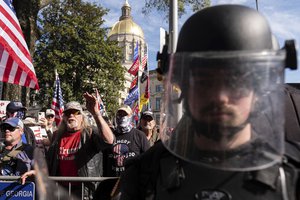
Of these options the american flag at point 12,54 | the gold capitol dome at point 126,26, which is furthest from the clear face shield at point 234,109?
the gold capitol dome at point 126,26

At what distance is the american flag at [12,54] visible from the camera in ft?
17.0

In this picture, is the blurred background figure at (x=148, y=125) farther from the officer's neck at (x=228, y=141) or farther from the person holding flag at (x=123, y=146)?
the officer's neck at (x=228, y=141)

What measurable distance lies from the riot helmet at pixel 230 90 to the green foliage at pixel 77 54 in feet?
83.1

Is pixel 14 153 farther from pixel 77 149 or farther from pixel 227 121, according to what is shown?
pixel 227 121

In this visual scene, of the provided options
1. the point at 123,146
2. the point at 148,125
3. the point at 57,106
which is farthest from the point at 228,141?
the point at 57,106

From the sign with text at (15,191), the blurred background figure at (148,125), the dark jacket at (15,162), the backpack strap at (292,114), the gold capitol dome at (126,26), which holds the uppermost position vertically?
the gold capitol dome at (126,26)

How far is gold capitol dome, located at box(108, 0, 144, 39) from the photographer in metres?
95.2

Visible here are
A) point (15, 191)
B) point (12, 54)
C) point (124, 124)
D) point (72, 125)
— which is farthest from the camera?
point (12, 54)

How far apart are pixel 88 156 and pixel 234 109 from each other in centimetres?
319

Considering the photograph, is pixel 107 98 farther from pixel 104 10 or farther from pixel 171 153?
pixel 171 153

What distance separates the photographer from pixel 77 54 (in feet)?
91.6

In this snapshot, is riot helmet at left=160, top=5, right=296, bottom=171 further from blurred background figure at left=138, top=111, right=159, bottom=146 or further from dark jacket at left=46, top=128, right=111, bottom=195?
blurred background figure at left=138, top=111, right=159, bottom=146

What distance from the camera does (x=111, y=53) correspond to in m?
29.2

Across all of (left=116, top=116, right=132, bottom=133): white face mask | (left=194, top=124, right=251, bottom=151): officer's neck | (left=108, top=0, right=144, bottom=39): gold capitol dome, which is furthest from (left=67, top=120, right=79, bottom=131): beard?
(left=108, top=0, right=144, bottom=39): gold capitol dome
